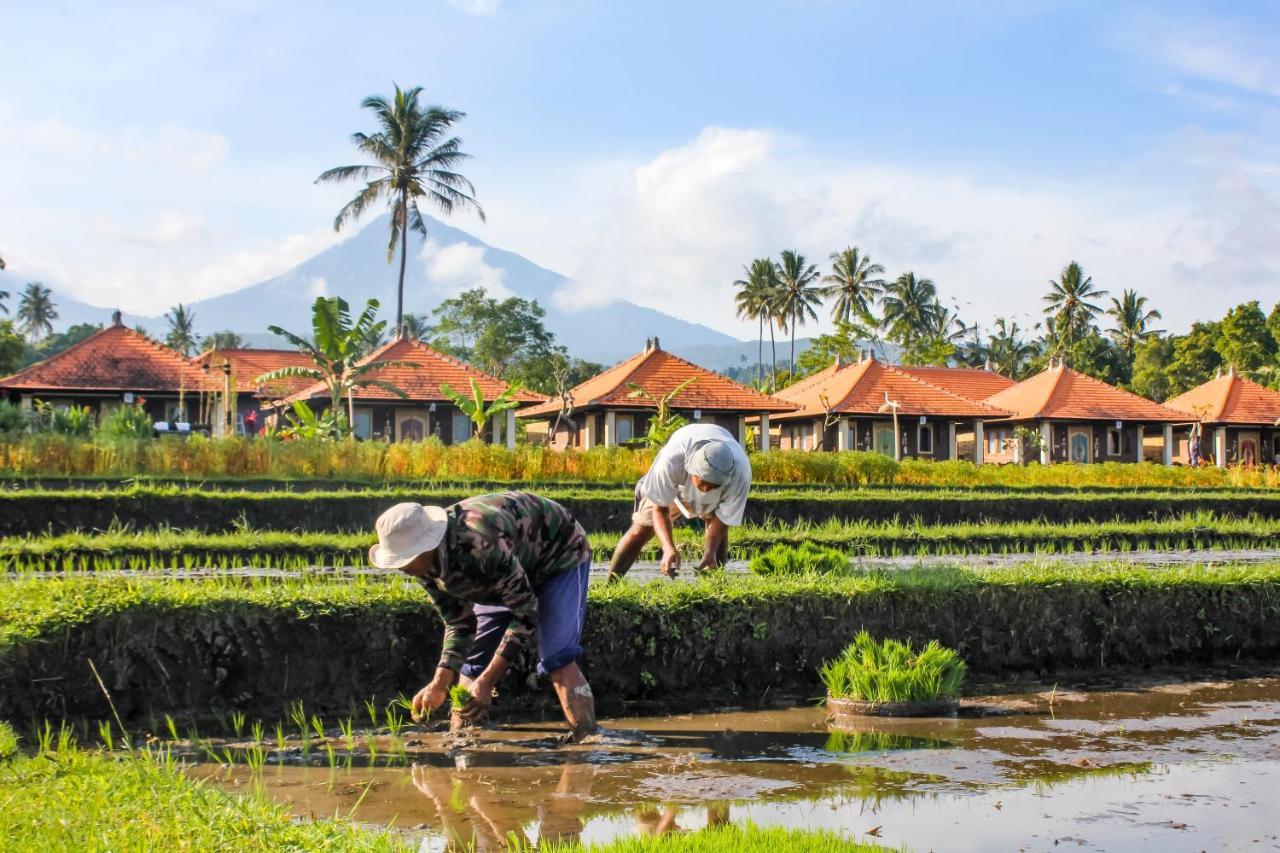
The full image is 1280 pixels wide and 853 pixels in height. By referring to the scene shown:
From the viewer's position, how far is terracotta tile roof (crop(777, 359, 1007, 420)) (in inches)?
1553

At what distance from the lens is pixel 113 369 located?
34125mm

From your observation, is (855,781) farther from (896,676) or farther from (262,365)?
(262,365)

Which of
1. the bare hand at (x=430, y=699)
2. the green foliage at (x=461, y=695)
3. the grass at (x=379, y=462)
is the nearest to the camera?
the bare hand at (x=430, y=699)

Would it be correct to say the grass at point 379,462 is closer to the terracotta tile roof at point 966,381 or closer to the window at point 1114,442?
the window at point 1114,442

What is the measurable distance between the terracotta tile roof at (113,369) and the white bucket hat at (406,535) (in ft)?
96.8

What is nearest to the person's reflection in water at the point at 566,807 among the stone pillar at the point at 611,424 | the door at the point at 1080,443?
the stone pillar at the point at 611,424

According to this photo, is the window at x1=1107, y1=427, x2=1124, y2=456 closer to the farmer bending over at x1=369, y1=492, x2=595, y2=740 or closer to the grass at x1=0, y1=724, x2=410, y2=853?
the farmer bending over at x1=369, y1=492, x2=595, y2=740

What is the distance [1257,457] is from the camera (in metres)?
47.0

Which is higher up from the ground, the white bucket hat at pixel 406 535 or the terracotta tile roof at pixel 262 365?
the terracotta tile roof at pixel 262 365

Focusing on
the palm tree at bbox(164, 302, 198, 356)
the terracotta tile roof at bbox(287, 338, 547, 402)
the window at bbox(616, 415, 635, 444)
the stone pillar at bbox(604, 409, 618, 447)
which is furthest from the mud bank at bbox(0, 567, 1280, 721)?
the palm tree at bbox(164, 302, 198, 356)

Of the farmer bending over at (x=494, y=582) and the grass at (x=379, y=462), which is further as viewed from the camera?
the grass at (x=379, y=462)

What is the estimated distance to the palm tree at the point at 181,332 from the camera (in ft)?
275

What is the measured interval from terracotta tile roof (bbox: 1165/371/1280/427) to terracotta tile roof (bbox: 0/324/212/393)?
3458 centimetres

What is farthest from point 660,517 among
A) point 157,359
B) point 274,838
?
point 157,359
